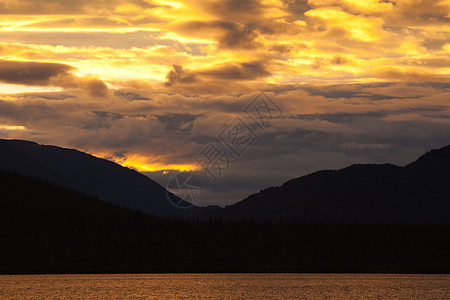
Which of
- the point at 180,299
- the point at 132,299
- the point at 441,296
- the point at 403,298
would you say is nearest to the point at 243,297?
the point at 180,299

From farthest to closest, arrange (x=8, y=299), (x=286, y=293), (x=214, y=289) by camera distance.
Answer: (x=214, y=289) → (x=286, y=293) → (x=8, y=299)

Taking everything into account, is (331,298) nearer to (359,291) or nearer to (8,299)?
(359,291)

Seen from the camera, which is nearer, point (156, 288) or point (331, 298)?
point (331, 298)

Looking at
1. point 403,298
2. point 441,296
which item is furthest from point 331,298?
point 441,296

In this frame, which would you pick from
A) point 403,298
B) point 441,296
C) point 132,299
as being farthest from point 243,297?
point 441,296

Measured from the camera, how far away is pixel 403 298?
6255 inches

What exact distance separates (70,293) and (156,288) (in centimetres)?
2820

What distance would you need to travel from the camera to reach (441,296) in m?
162

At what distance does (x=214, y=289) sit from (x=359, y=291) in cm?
4097

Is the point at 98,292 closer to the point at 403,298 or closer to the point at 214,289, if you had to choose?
the point at 214,289

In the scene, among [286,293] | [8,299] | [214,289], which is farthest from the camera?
[214,289]

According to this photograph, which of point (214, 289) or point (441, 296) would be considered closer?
point (441, 296)

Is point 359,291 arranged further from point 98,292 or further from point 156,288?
point 98,292

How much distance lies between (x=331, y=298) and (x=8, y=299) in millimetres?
76996
